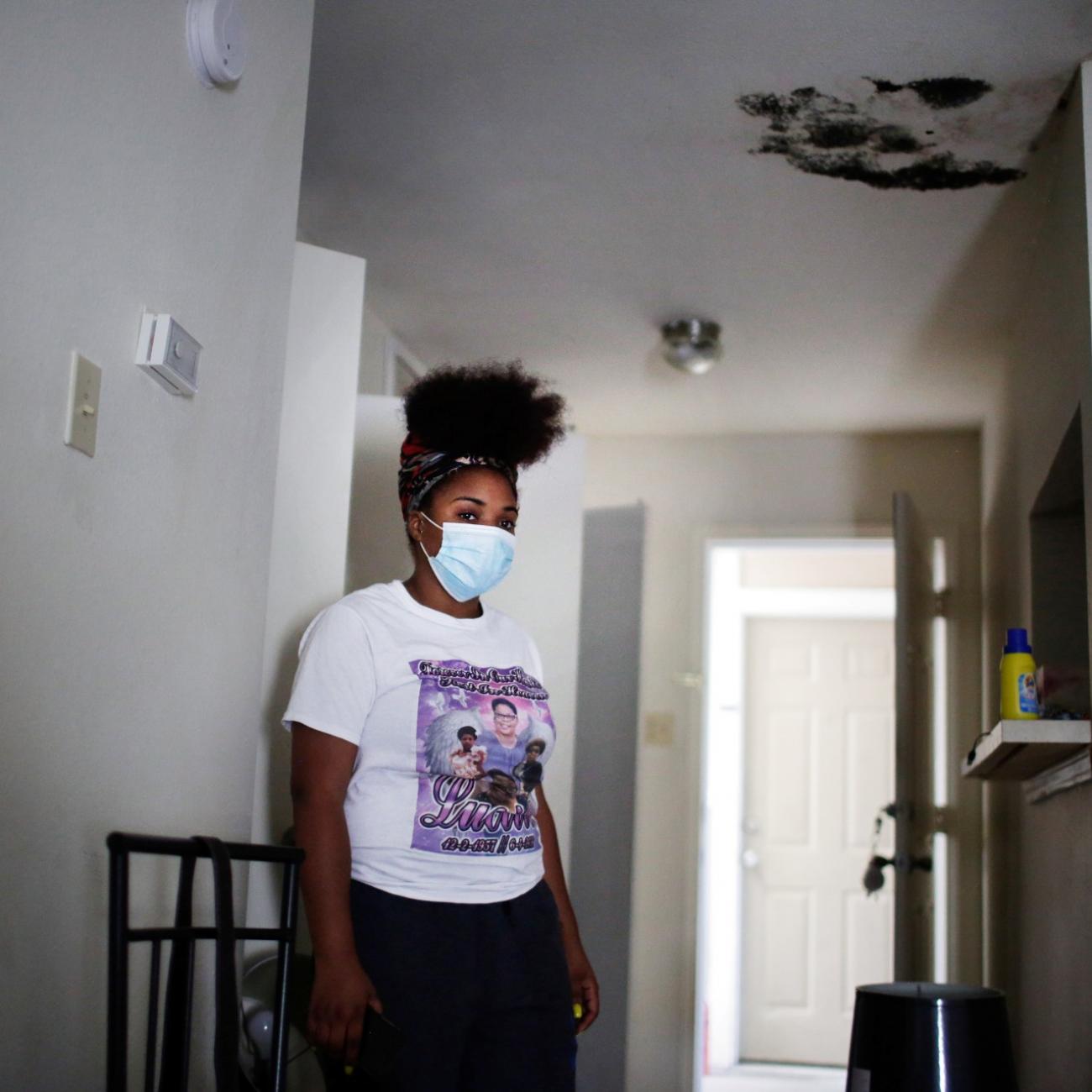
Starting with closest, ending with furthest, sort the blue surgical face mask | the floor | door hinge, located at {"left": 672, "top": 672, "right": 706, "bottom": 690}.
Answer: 1. the blue surgical face mask
2. door hinge, located at {"left": 672, "top": 672, "right": 706, "bottom": 690}
3. the floor

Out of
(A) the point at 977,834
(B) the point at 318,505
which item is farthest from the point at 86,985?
(A) the point at 977,834

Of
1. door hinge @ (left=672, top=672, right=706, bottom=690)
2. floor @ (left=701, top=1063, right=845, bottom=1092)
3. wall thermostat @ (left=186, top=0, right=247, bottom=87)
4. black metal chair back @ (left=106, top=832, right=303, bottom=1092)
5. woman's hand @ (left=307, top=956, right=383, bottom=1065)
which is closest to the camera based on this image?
black metal chair back @ (left=106, top=832, right=303, bottom=1092)

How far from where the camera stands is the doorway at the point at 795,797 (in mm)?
5258

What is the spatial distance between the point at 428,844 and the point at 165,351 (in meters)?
0.65

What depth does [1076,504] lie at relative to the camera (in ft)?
9.62

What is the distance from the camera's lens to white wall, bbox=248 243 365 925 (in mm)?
2152

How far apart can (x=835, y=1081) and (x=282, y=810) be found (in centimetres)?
347

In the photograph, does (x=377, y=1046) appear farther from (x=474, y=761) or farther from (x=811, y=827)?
(x=811, y=827)

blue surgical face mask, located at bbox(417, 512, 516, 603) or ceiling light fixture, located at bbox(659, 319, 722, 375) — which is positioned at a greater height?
ceiling light fixture, located at bbox(659, 319, 722, 375)

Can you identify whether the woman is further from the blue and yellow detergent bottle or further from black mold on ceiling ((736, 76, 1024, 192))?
black mold on ceiling ((736, 76, 1024, 192))

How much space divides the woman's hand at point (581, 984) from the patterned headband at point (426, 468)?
0.66m

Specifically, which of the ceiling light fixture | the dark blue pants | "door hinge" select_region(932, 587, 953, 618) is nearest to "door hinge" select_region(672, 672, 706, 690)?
"door hinge" select_region(932, 587, 953, 618)

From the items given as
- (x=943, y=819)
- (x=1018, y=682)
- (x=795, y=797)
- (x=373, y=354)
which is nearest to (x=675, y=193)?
(x=373, y=354)

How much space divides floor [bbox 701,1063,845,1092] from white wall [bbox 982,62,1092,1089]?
1.29 metres
